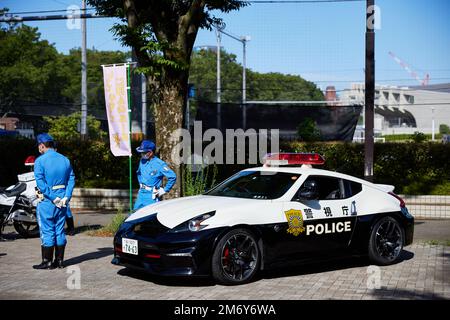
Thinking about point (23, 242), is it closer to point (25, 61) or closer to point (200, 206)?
point (200, 206)

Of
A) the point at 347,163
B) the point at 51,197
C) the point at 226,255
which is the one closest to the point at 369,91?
the point at 347,163

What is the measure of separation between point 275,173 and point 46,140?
10.3 ft

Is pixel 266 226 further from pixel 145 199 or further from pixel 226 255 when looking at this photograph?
pixel 145 199

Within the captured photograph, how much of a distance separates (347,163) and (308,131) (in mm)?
2150

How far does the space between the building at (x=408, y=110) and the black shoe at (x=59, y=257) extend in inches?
3472

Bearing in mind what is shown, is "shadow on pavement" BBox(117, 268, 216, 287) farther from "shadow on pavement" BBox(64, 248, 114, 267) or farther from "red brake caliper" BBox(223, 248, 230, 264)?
"shadow on pavement" BBox(64, 248, 114, 267)

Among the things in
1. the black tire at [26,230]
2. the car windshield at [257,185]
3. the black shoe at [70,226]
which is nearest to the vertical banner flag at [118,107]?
the black shoe at [70,226]

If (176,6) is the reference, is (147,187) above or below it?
below

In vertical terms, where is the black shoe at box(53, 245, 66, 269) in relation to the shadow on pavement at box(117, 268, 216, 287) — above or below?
above

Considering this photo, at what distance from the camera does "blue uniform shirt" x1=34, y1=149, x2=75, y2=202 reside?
827 cm

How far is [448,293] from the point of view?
709cm

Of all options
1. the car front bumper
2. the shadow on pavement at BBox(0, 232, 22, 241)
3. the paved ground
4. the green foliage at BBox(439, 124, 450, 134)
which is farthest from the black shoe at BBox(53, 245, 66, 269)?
the green foliage at BBox(439, 124, 450, 134)

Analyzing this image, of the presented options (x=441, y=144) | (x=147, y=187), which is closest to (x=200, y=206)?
(x=147, y=187)

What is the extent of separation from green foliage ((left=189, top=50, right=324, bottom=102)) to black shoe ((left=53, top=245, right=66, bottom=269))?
85.2 m
